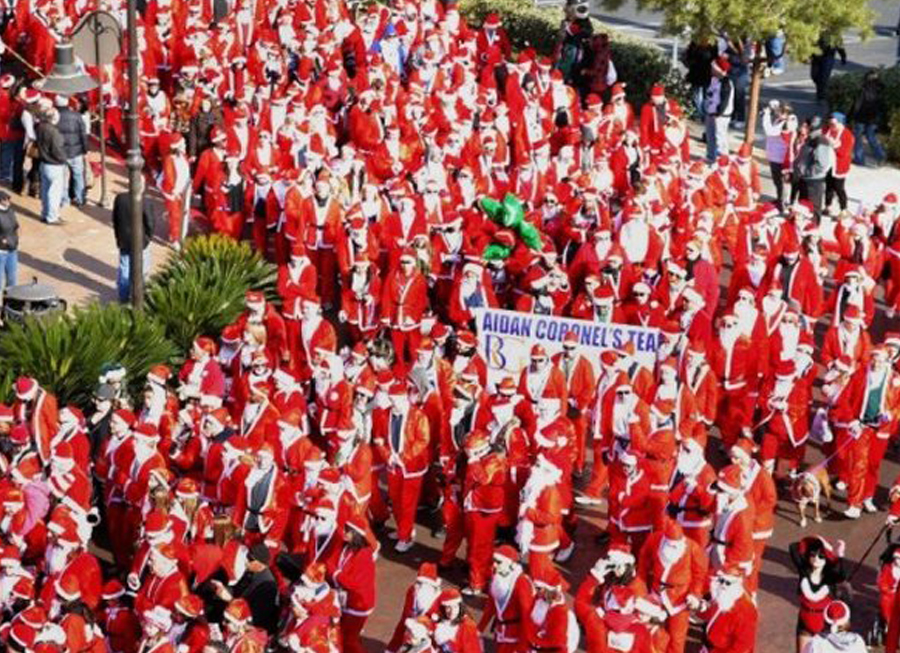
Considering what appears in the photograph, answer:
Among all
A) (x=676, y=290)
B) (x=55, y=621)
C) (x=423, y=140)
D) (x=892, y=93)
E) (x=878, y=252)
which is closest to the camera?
(x=55, y=621)

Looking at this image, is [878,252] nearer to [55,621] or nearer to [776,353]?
[776,353]

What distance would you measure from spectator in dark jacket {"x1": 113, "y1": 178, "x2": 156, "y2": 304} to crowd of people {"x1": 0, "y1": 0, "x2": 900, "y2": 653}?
1.54 m

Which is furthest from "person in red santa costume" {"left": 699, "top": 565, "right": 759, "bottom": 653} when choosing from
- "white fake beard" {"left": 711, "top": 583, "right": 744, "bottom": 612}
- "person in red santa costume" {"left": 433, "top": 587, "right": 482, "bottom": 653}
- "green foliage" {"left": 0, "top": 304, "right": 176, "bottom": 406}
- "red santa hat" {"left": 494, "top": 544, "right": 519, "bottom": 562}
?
"green foliage" {"left": 0, "top": 304, "right": 176, "bottom": 406}

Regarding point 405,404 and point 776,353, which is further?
point 776,353

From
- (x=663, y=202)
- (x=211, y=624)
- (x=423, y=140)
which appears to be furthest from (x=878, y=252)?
(x=211, y=624)

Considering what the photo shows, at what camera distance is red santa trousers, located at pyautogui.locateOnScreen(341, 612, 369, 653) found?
42.8 ft

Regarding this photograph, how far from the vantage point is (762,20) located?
23594 millimetres

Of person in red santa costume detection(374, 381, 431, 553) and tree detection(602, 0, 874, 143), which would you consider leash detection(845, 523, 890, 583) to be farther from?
tree detection(602, 0, 874, 143)

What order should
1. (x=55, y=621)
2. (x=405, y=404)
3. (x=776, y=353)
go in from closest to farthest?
(x=55, y=621) → (x=405, y=404) → (x=776, y=353)

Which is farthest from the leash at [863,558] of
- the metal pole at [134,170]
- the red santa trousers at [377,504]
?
the metal pole at [134,170]

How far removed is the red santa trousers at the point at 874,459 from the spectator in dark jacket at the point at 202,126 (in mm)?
9346

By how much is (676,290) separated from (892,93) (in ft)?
35.5

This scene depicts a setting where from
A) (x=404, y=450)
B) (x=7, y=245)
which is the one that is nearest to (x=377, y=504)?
(x=404, y=450)

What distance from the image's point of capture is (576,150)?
2233cm
